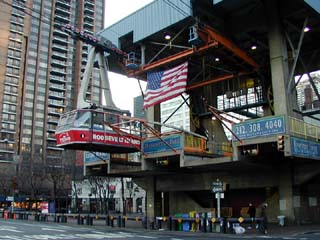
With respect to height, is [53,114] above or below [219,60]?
above

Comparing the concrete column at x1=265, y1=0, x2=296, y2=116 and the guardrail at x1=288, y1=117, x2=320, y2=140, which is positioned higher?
the concrete column at x1=265, y1=0, x2=296, y2=116

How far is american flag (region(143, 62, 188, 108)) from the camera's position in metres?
31.5

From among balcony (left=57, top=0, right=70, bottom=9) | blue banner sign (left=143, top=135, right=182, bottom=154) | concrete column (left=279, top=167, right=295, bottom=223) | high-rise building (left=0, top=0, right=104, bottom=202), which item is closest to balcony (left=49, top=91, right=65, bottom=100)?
high-rise building (left=0, top=0, right=104, bottom=202)

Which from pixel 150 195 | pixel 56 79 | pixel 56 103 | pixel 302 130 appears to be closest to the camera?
pixel 302 130

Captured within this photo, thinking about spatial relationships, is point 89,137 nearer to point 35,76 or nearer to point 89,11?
point 35,76

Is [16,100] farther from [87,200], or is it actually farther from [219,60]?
[219,60]

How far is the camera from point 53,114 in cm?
13725

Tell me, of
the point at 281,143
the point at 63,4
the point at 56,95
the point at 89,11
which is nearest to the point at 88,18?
the point at 89,11

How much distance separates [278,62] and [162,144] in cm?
1123

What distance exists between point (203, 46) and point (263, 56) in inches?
443

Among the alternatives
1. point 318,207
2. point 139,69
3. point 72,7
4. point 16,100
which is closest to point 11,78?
point 16,100

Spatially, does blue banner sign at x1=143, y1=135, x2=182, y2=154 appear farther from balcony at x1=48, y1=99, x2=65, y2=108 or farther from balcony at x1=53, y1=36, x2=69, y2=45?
balcony at x1=53, y1=36, x2=69, y2=45

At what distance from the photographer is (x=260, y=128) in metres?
28.0

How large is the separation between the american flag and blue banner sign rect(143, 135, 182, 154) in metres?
3.14
